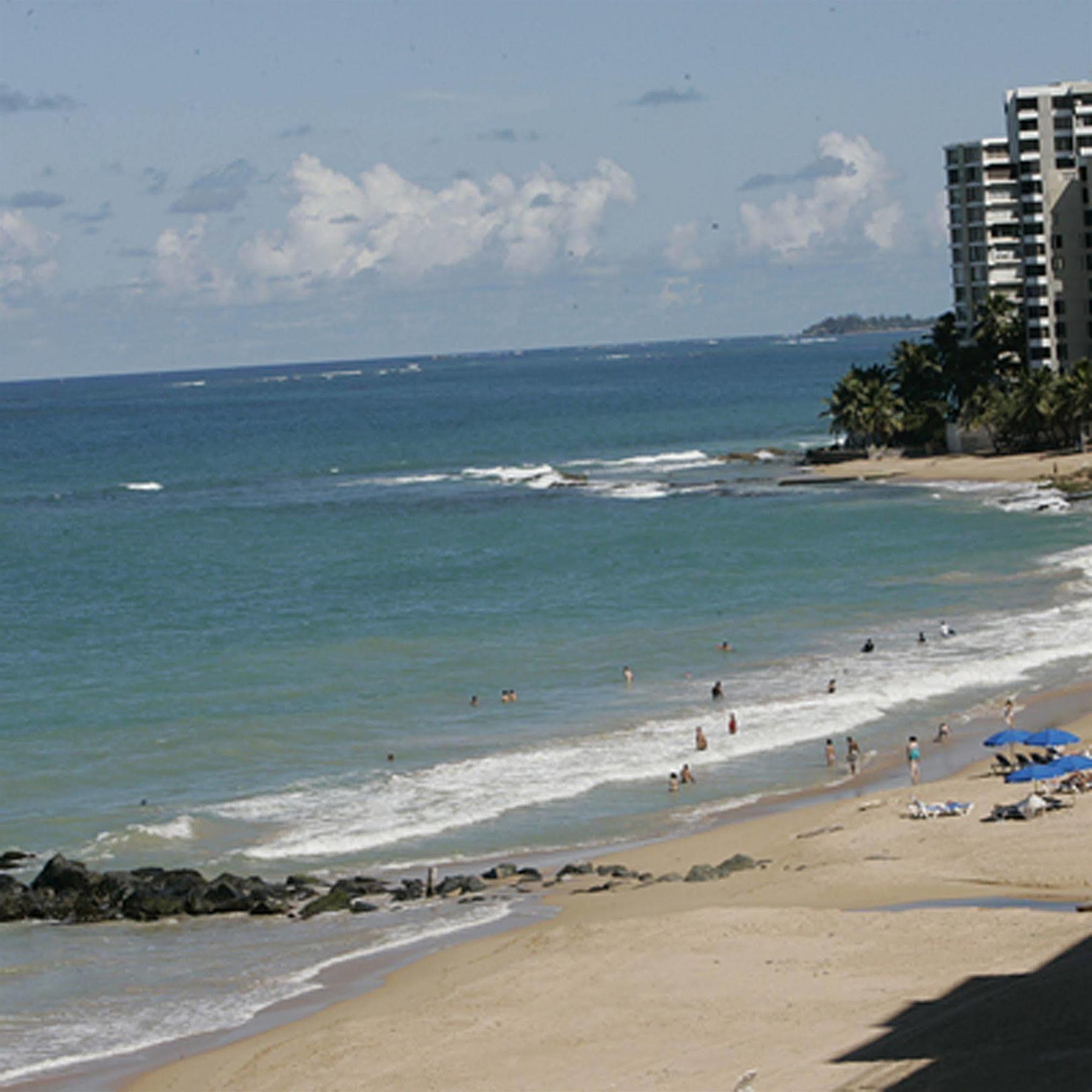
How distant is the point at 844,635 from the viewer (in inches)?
2319

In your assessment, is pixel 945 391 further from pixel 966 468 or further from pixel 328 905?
pixel 328 905

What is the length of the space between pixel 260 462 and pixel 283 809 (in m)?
114

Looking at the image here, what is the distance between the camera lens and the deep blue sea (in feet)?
108

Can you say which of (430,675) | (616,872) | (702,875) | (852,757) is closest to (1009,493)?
(430,675)

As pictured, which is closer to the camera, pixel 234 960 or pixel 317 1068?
pixel 317 1068

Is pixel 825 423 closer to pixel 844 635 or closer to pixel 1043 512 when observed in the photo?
pixel 1043 512

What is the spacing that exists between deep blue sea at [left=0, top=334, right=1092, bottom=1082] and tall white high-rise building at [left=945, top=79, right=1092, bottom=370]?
72.2 ft

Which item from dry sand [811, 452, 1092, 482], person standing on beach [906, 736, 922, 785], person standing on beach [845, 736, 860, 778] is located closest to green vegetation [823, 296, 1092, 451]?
dry sand [811, 452, 1092, 482]

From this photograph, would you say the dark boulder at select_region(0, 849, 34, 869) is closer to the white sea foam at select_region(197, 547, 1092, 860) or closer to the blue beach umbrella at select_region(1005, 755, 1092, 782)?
the white sea foam at select_region(197, 547, 1092, 860)

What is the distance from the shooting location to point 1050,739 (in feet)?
126

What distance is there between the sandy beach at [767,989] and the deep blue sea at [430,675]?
2929 mm

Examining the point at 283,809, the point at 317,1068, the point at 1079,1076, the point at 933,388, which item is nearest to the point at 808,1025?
the point at 1079,1076

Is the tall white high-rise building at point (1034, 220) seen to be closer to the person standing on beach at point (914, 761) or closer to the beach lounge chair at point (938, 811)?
the person standing on beach at point (914, 761)

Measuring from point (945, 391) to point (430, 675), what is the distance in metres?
69.7
